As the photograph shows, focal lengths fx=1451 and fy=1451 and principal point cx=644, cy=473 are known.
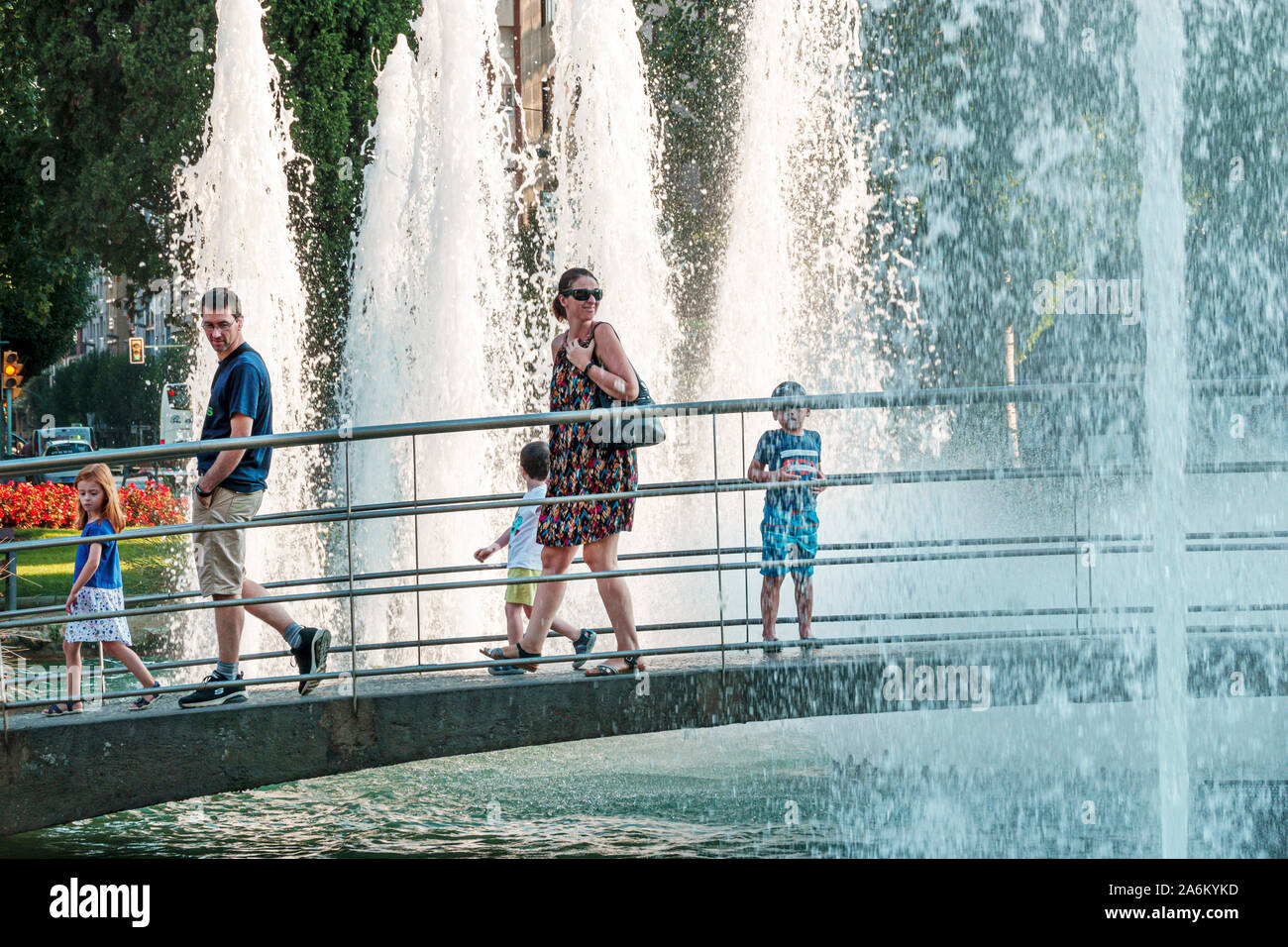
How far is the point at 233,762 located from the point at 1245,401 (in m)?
5.59

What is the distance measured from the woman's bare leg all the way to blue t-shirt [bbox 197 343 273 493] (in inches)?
60.5

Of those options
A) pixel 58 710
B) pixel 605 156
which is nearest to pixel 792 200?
pixel 605 156

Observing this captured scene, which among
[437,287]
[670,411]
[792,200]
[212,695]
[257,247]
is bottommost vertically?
[212,695]

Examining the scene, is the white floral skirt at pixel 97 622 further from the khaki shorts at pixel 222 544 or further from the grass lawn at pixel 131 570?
the grass lawn at pixel 131 570

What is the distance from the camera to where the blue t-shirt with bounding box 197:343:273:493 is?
21.4 ft

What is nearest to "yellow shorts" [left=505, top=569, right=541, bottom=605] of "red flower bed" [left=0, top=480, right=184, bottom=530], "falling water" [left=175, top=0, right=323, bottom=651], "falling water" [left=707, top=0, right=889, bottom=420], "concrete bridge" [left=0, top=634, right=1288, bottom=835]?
"concrete bridge" [left=0, top=634, right=1288, bottom=835]

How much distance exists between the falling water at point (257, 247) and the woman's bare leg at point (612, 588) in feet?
20.3

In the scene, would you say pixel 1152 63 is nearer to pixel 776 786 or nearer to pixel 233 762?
pixel 776 786

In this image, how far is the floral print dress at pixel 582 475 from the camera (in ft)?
22.0

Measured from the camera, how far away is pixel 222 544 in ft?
21.3

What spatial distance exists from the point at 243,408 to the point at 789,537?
9.85 feet

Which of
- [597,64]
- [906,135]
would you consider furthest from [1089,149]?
[597,64]

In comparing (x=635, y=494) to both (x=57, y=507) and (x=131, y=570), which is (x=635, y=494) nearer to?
(x=131, y=570)
